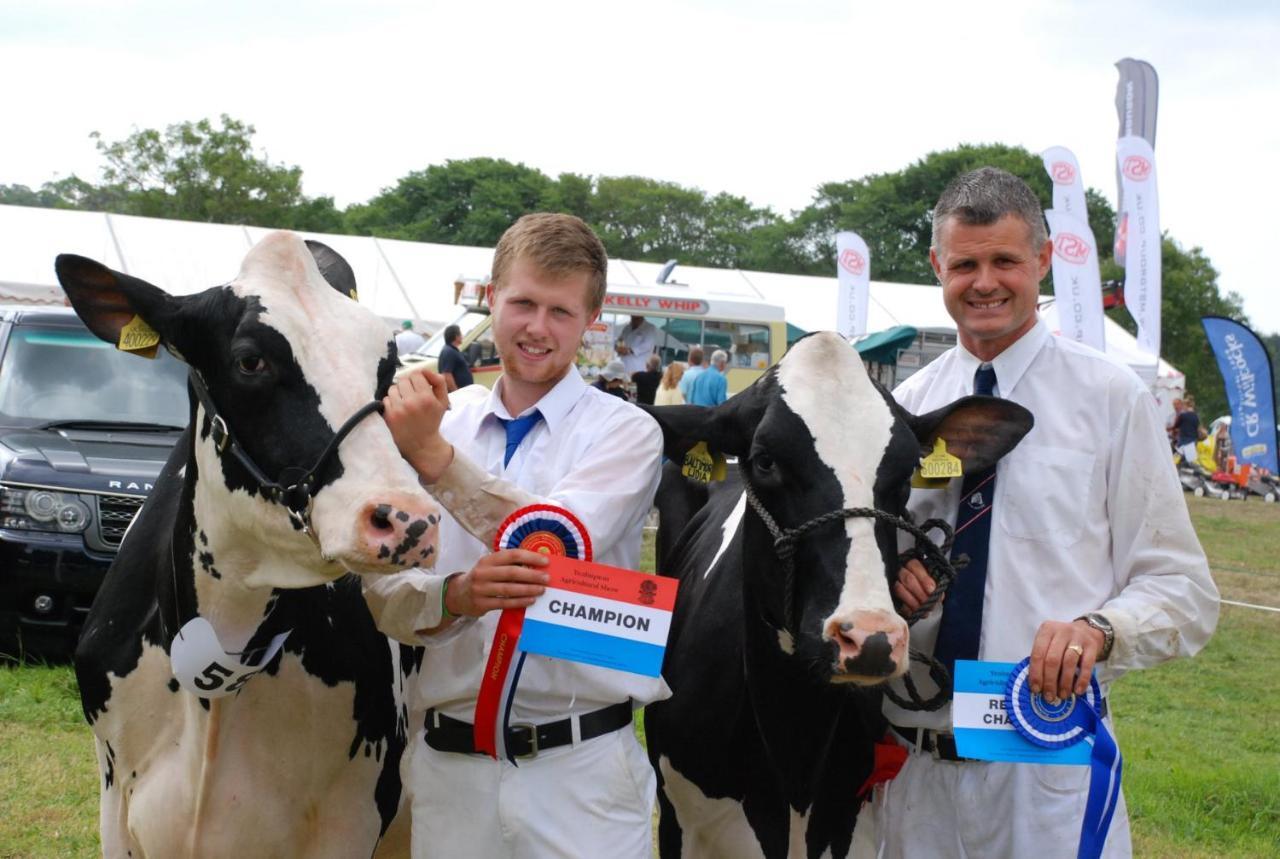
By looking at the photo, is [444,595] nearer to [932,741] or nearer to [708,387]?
[932,741]

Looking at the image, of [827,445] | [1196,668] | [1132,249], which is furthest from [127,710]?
[1132,249]

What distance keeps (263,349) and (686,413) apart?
1.16 m

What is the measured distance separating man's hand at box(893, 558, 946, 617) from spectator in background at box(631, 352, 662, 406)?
1495 centimetres

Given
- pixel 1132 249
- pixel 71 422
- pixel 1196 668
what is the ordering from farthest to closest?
pixel 1132 249
pixel 1196 668
pixel 71 422

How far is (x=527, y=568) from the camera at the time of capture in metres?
2.66

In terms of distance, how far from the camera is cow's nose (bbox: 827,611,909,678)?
2.62 metres

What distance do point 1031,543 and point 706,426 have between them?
868 millimetres

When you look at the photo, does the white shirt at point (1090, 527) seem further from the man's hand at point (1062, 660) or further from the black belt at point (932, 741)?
the man's hand at point (1062, 660)

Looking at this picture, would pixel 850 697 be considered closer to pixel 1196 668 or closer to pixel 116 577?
pixel 116 577

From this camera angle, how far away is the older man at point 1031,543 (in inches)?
120

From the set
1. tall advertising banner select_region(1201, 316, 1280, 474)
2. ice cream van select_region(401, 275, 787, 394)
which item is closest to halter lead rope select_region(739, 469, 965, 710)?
ice cream van select_region(401, 275, 787, 394)

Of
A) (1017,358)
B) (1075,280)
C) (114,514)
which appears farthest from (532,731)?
(1075,280)

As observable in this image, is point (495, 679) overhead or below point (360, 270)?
below

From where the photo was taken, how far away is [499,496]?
2.81 metres
